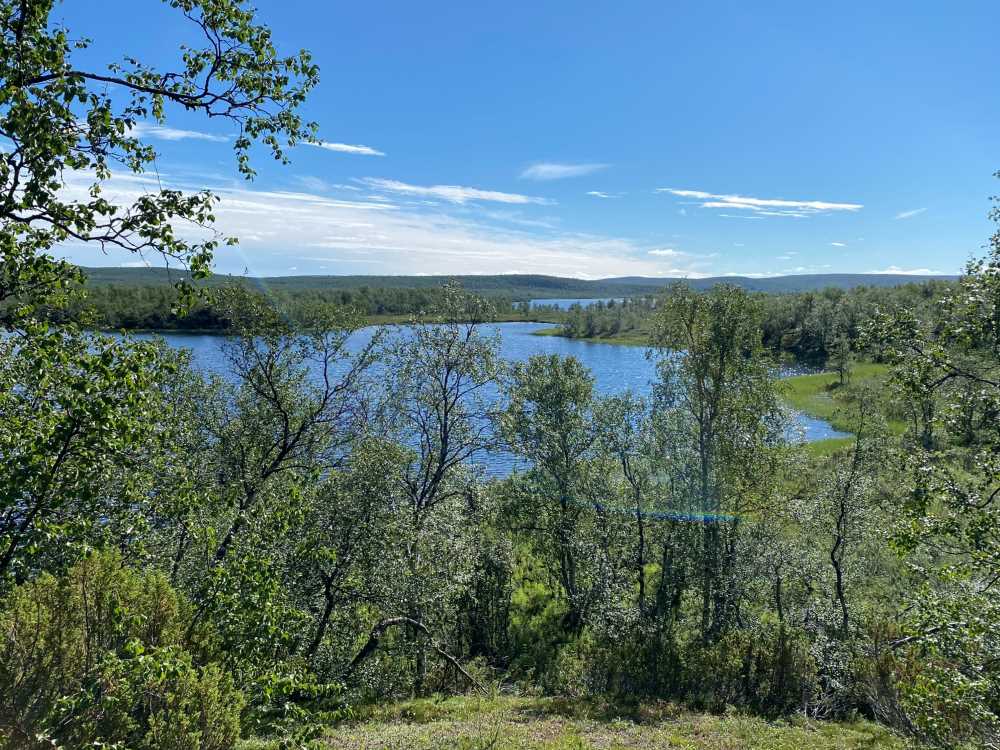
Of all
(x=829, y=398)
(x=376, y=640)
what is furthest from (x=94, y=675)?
(x=829, y=398)

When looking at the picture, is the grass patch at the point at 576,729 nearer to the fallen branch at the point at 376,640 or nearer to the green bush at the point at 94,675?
the fallen branch at the point at 376,640

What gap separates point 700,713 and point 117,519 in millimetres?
14834

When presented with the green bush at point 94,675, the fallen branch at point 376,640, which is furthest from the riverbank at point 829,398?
the green bush at point 94,675

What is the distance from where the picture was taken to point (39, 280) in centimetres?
646

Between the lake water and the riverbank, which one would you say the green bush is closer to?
the lake water

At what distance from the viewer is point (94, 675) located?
6.38 metres

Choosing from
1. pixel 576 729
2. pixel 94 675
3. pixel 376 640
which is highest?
pixel 94 675

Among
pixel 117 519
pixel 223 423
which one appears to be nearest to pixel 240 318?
pixel 223 423

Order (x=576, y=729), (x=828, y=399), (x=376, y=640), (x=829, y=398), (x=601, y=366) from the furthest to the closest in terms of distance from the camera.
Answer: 1. (x=601, y=366)
2. (x=829, y=398)
3. (x=828, y=399)
4. (x=376, y=640)
5. (x=576, y=729)

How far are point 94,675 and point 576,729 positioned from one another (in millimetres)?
10769

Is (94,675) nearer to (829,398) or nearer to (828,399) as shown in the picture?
(828,399)

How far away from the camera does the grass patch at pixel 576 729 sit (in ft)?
39.3

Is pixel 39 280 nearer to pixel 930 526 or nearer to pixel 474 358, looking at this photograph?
pixel 930 526

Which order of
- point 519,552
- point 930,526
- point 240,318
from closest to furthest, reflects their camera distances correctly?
1. point 930,526
2. point 240,318
3. point 519,552
